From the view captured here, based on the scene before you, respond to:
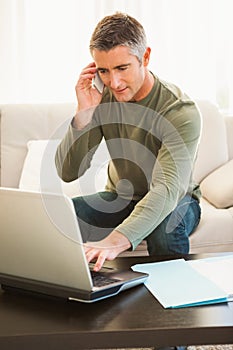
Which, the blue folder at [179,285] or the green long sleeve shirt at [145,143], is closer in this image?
the blue folder at [179,285]

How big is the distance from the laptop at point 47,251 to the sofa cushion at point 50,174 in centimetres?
125

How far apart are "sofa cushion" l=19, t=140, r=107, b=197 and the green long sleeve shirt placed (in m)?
0.41

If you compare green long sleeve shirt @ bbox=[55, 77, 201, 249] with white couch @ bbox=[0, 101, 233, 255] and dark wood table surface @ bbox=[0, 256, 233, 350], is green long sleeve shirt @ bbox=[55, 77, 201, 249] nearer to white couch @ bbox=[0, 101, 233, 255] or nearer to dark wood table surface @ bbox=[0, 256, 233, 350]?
white couch @ bbox=[0, 101, 233, 255]

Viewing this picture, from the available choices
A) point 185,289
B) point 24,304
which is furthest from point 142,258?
point 24,304

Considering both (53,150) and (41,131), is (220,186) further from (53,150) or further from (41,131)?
(41,131)

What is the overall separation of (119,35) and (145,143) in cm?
39

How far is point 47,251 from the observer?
4.70ft

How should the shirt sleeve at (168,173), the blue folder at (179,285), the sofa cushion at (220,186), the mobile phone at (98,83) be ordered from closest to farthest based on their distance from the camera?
1. the blue folder at (179,285)
2. the shirt sleeve at (168,173)
3. the mobile phone at (98,83)
4. the sofa cushion at (220,186)

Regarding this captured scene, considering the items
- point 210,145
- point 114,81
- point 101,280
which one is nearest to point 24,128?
point 210,145

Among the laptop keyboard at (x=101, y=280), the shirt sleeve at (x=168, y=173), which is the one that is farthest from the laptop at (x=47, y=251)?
the shirt sleeve at (x=168, y=173)

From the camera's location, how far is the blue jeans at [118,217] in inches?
86.1

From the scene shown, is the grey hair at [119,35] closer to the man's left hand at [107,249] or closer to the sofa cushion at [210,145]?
the man's left hand at [107,249]

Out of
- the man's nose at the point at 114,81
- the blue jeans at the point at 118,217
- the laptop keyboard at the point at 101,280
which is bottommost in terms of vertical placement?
the blue jeans at the point at 118,217

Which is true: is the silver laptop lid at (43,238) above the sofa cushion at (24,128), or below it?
above
